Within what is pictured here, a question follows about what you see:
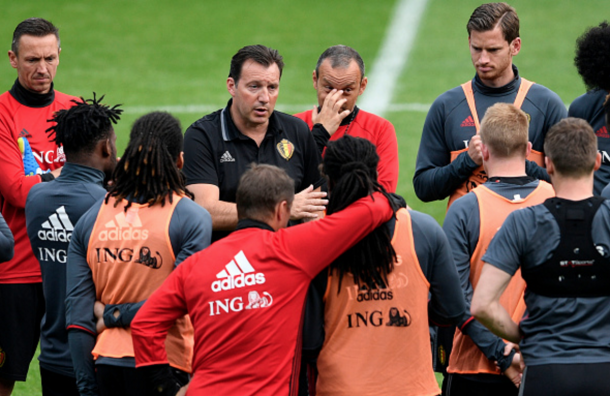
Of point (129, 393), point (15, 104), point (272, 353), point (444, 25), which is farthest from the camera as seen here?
point (444, 25)

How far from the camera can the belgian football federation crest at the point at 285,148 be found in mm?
5582

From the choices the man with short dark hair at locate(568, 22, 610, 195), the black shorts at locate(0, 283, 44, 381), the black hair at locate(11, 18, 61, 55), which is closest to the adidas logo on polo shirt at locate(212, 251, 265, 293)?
the black shorts at locate(0, 283, 44, 381)

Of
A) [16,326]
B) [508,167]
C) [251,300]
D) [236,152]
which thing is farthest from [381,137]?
[16,326]

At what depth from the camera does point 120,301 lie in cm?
450

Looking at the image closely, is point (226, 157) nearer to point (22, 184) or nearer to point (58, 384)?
point (22, 184)

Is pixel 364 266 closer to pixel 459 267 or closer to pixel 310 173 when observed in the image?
pixel 459 267

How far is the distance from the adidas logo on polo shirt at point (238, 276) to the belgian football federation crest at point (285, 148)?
1.60 meters

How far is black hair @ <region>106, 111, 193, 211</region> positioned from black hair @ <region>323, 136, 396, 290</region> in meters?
0.86

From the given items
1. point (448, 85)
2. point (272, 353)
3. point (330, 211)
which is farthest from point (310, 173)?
point (448, 85)

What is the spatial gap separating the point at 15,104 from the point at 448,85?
1190 cm

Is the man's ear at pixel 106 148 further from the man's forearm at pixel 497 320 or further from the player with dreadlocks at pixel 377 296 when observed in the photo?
the man's forearm at pixel 497 320

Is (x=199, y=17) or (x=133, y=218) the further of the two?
(x=199, y=17)

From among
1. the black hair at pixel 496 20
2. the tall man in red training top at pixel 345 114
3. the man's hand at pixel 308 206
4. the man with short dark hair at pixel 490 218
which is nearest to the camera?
the man with short dark hair at pixel 490 218

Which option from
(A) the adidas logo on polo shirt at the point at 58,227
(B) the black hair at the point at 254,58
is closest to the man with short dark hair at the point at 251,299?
(A) the adidas logo on polo shirt at the point at 58,227
